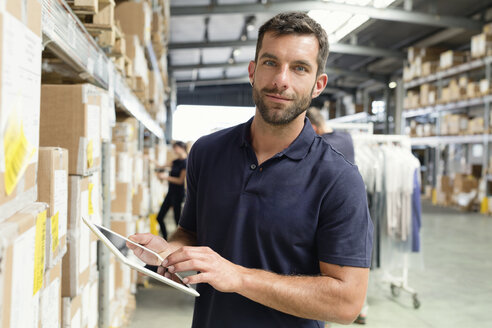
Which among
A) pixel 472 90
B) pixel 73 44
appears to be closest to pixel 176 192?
pixel 73 44

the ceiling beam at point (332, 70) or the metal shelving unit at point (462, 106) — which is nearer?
the metal shelving unit at point (462, 106)

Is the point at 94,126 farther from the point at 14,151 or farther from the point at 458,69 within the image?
the point at 458,69

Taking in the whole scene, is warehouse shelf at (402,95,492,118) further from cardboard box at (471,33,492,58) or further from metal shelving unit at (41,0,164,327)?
metal shelving unit at (41,0,164,327)

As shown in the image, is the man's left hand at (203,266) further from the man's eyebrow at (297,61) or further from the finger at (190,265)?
the man's eyebrow at (297,61)

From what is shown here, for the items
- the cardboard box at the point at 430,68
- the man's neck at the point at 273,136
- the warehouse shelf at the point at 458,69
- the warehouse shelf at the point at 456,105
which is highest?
the cardboard box at the point at 430,68

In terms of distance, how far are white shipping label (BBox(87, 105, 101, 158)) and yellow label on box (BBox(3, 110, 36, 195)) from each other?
905 mm

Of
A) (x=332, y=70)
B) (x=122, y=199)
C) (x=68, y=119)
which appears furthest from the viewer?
(x=332, y=70)

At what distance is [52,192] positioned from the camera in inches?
53.2

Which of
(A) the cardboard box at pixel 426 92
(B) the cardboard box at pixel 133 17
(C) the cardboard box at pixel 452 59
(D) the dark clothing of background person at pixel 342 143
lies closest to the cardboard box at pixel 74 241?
(D) the dark clothing of background person at pixel 342 143

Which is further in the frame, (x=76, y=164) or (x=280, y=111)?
(x=76, y=164)

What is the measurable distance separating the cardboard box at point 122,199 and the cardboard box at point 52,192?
203 cm

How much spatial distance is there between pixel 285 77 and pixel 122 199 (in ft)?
8.23

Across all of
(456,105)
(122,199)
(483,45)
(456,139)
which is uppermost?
(483,45)

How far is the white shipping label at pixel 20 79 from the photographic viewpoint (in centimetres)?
82
